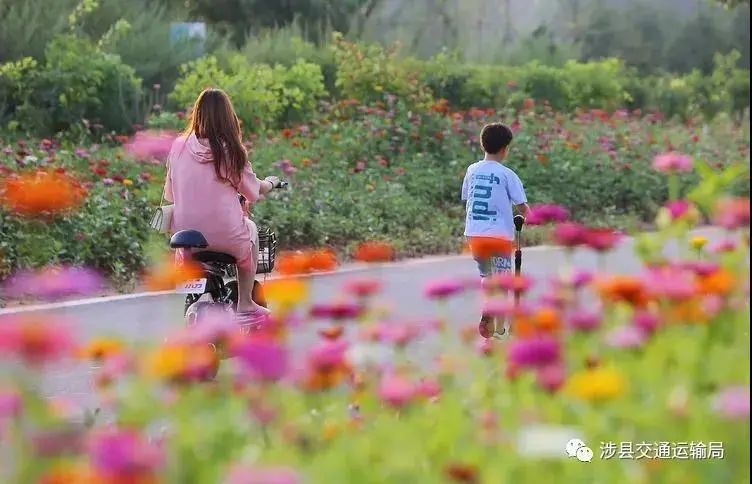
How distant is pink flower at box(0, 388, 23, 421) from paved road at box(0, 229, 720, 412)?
370cm

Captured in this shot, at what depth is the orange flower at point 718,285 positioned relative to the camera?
3.26 meters

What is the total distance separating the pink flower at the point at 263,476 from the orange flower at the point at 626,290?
1083 mm

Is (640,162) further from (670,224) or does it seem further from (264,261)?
(670,224)

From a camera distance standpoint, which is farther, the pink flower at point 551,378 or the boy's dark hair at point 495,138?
the boy's dark hair at point 495,138

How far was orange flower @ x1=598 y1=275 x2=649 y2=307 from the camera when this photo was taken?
3.15 m

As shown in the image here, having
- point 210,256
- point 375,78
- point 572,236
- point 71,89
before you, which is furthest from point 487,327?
point 375,78

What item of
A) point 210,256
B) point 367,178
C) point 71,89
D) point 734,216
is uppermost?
point 734,216

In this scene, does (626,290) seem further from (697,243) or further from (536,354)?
(697,243)

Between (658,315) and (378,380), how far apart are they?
0.66 m

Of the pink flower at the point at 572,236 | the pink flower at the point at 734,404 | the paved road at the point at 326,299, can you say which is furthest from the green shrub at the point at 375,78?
the pink flower at the point at 734,404

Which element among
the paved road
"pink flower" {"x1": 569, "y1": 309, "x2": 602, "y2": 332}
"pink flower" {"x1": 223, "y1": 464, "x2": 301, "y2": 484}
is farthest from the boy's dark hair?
"pink flower" {"x1": 223, "y1": 464, "x2": 301, "y2": 484}

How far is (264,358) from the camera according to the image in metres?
2.72

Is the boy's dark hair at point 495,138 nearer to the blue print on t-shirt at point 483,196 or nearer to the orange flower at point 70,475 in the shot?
the blue print on t-shirt at point 483,196

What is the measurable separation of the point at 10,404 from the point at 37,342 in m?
0.13
